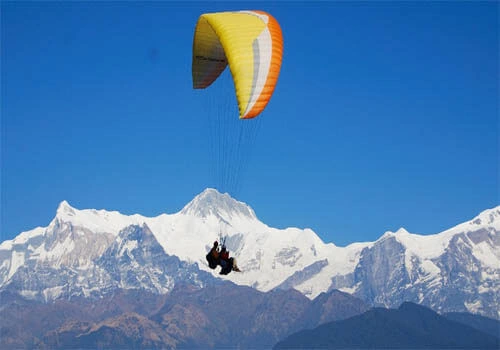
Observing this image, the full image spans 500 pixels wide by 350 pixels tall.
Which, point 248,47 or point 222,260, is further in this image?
point 248,47

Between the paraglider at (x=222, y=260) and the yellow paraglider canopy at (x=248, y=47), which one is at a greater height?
the yellow paraglider canopy at (x=248, y=47)

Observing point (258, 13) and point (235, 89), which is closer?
point (235, 89)

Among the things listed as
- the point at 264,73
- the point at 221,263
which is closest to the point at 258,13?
the point at 264,73

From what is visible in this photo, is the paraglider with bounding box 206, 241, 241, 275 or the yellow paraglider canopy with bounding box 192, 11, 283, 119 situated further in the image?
the paraglider with bounding box 206, 241, 241, 275

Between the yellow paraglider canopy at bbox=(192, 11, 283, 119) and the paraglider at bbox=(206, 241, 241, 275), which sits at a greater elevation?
the yellow paraglider canopy at bbox=(192, 11, 283, 119)

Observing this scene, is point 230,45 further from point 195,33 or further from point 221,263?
point 221,263

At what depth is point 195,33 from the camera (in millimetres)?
80438

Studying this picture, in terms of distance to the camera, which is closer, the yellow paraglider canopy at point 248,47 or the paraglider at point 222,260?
the yellow paraglider canopy at point 248,47

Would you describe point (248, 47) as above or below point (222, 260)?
above

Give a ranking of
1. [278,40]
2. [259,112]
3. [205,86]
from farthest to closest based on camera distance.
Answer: [205,86], [278,40], [259,112]

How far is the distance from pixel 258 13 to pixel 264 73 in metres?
9.52

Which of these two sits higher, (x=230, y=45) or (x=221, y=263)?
(x=230, y=45)

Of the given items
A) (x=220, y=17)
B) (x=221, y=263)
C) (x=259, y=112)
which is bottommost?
(x=221, y=263)

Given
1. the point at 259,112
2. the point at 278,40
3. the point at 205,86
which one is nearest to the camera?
the point at 259,112
